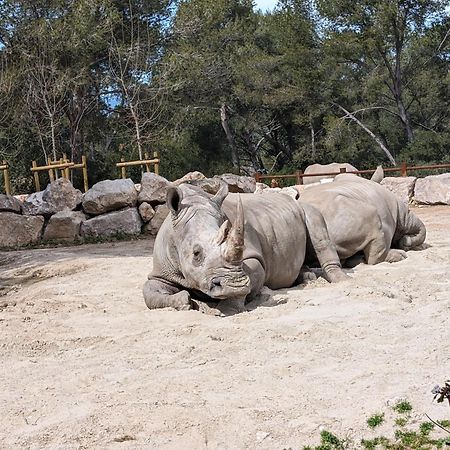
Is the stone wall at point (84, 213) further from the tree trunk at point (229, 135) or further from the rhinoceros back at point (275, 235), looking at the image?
the tree trunk at point (229, 135)

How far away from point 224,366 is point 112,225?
860 centimetres

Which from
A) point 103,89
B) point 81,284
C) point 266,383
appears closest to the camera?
point 266,383

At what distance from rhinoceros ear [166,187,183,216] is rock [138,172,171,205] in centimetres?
682

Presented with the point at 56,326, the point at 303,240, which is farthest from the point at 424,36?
the point at 56,326

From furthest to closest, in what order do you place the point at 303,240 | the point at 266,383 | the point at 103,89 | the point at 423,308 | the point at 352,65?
the point at 352,65
the point at 103,89
the point at 303,240
the point at 423,308
the point at 266,383

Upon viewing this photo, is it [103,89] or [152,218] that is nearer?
[152,218]

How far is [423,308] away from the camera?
5109mm

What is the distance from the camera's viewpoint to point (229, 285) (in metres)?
5.09

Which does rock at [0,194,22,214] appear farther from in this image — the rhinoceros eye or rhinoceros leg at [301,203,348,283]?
the rhinoceros eye

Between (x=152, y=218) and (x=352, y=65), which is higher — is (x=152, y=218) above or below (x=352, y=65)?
below

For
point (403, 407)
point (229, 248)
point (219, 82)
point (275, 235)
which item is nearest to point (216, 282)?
point (229, 248)

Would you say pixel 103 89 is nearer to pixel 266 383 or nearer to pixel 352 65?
pixel 352 65

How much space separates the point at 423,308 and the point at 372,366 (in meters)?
1.42

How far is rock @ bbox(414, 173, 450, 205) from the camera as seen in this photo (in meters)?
15.0
